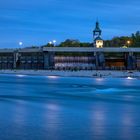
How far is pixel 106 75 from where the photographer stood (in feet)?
453

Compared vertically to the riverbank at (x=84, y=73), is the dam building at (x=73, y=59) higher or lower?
higher

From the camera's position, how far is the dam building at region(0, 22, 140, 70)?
168613 millimetres

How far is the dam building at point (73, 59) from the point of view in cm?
16861

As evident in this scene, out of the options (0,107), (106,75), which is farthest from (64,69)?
(0,107)

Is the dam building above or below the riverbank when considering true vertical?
above

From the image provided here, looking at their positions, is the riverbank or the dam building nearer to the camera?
the riverbank

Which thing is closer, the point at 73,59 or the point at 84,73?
A: the point at 84,73

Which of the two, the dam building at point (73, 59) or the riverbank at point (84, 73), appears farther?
the dam building at point (73, 59)

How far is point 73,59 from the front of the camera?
581ft

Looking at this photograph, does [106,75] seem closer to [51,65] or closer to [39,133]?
[51,65]

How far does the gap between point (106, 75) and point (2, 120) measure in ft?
357

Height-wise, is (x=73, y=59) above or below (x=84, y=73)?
above

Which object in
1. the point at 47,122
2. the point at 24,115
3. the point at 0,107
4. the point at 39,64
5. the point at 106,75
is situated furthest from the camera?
the point at 39,64

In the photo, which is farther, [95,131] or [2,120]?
[2,120]
